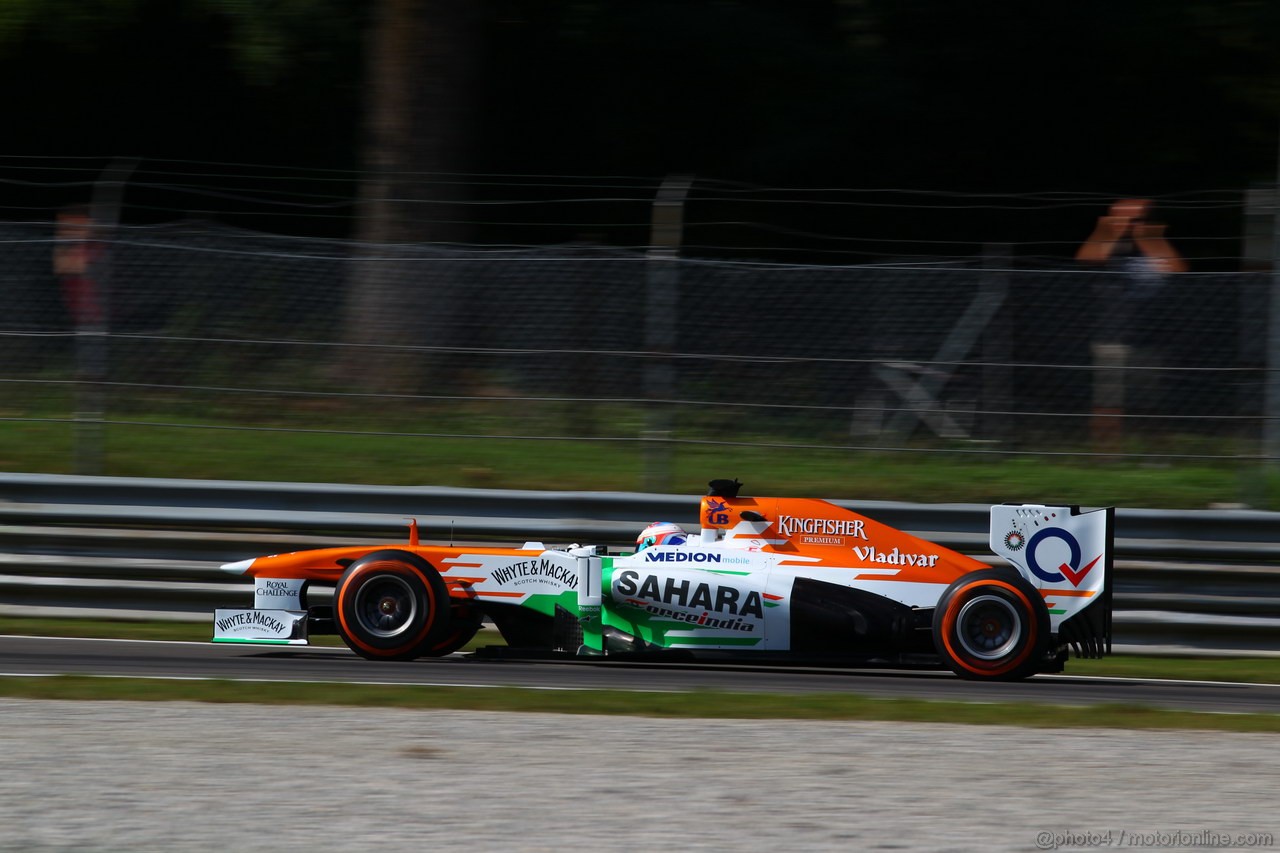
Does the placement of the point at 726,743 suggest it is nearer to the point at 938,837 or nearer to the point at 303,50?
the point at 938,837

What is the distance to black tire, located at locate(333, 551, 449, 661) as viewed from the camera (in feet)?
25.3

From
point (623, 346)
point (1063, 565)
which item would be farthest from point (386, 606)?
point (1063, 565)

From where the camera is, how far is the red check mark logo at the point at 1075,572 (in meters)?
7.67

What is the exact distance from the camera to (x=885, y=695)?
720 centimetres

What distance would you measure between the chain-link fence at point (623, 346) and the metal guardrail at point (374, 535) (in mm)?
452

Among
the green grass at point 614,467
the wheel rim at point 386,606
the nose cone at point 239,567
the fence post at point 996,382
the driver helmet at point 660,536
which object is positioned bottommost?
the wheel rim at point 386,606

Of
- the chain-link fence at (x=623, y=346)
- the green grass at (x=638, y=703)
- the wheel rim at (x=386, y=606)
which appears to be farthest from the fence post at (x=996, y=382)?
the wheel rim at (x=386, y=606)

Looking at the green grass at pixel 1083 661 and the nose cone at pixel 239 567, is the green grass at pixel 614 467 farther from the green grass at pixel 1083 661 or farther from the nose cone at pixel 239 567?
the nose cone at pixel 239 567

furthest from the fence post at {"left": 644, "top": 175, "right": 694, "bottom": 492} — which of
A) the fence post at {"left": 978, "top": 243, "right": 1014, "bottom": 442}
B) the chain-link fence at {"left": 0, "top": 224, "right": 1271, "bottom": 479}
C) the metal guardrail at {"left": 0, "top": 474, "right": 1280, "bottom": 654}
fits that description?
the fence post at {"left": 978, "top": 243, "right": 1014, "bottom": 442}

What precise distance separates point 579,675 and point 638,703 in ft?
3.01

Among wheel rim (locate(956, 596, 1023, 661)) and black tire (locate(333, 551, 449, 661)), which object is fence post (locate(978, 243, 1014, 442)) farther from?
black tire (locate(333, 551, 449, 661))

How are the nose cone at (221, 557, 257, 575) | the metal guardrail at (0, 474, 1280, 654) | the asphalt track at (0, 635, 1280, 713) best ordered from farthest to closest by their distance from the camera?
the metal guardrail at (0, 474, 1280, 654), the nose cone at (221, 557, 257, 575), the asphalt track at (0, 635, 1280, 713)

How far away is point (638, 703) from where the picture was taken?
263 inches

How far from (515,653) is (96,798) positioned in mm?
3208
